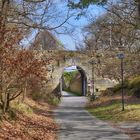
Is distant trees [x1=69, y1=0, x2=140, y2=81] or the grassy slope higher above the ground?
distant trees [x1=69, y1=0, x2=140, y2=81]

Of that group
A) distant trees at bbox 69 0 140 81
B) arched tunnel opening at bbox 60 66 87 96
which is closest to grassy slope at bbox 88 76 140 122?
distant trees at bbox 69 0 140 81

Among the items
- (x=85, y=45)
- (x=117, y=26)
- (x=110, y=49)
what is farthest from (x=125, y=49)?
(x=117, y=26)

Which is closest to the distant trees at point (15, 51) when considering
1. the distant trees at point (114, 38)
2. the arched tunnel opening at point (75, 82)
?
the distant trees at point (114, 38)

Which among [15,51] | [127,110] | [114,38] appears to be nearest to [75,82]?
[114,38]

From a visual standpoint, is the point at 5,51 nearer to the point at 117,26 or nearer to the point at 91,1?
the point at 91,1

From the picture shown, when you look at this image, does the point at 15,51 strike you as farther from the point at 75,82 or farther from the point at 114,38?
the point at 75,82

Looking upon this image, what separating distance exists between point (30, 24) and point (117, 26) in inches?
349

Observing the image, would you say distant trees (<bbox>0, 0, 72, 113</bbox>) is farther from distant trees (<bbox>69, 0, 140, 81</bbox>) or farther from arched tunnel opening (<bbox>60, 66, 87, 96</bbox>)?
arched tunnel opening (<bbox>60, 66, 87, 96</bbox>)

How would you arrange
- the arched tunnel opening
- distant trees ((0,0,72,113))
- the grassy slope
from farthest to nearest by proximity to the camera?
the arched tunnel opening < the grassy slope < distant trees ((0,0,72,113))

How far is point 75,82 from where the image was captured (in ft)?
272

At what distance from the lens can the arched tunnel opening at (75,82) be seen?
68.9 meters

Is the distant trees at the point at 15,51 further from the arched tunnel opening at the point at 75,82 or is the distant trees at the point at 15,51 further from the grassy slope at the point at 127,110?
the arched tunnel opening at the point at 75,82

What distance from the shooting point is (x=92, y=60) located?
58.4 metres

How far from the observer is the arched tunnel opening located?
6894cm
